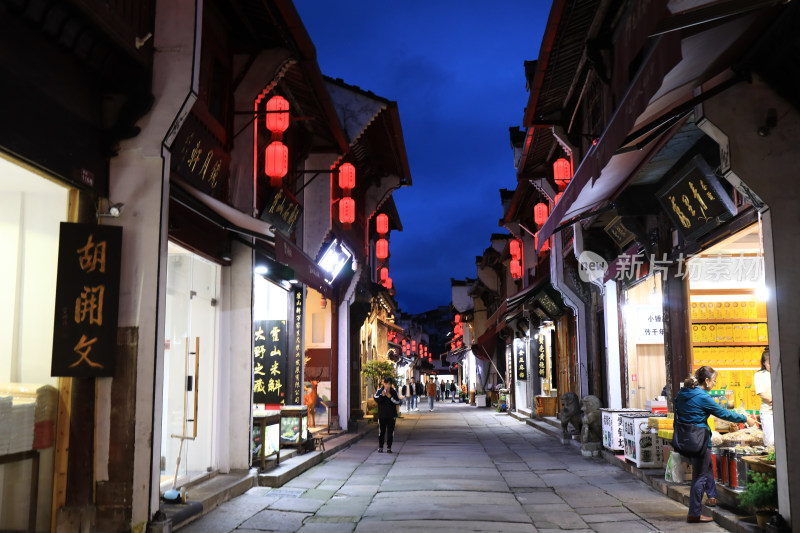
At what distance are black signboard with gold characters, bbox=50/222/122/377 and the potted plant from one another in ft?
21.5

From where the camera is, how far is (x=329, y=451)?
15094 mm

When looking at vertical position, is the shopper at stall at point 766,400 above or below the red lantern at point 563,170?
below

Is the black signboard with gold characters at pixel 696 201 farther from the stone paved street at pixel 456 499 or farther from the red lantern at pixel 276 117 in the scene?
the red lantern at pixel 276 117

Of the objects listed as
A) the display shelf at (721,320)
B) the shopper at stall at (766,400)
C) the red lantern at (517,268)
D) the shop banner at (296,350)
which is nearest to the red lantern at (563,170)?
the display shelf at (721,320)

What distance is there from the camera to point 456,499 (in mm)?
9500

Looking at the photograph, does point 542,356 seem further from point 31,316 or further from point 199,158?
point 31,316

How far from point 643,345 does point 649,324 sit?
543mm

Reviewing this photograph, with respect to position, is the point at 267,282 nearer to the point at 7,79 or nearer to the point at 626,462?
the point at 626,462

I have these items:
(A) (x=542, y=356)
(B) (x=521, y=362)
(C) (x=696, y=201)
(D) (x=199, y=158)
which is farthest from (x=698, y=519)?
(B) (x=521, y=362)

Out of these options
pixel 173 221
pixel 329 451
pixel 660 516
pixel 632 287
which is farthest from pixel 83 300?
pixel 632 287

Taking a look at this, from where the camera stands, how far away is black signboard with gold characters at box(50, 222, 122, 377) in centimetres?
677

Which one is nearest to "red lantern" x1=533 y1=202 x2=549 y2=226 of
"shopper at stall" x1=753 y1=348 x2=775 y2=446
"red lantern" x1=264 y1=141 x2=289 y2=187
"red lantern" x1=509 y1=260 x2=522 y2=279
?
"red lantern" x1=509 y1=260 x2=522 y2=279

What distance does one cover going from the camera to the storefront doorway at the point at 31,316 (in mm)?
6617

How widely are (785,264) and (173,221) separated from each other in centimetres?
682
